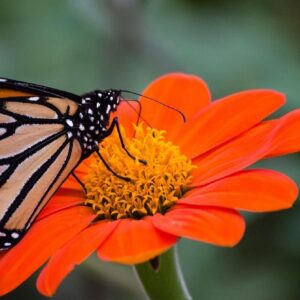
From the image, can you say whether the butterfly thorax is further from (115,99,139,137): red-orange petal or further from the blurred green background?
the blurred green background

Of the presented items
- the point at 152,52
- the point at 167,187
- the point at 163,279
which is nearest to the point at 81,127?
the point at 167,187

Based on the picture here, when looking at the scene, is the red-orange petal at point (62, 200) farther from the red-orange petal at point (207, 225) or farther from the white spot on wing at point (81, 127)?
the red-orange petal at point (207, 225)

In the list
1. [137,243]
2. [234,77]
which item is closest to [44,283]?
[137,243]

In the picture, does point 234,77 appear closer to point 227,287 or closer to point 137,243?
point 227,287

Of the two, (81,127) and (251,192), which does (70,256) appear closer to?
(251,192)

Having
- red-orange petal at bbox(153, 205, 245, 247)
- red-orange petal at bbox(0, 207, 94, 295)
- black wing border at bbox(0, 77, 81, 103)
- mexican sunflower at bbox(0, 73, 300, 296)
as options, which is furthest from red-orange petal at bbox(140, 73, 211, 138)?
red-orange petal at bbox(153, 205, 245, 247)
